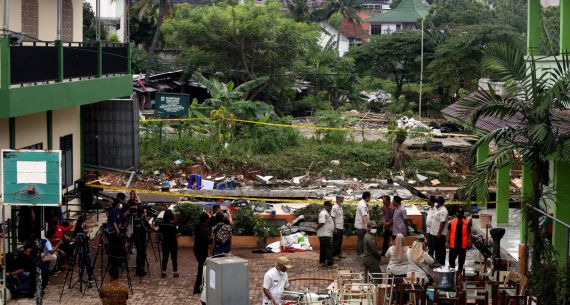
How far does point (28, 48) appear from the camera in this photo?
60.7 ft

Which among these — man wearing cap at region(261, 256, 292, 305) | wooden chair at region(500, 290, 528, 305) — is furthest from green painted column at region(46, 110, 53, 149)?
wooden chair at region(500, 290, 528, 305)

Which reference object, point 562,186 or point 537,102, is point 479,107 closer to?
point 537,102

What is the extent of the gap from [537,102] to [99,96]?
12.3m

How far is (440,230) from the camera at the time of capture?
18359mm

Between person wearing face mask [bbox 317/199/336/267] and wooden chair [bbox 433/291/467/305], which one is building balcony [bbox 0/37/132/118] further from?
wooden chair [bbox 433/291/467/305]

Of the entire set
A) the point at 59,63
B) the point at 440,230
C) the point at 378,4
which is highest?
the point at 378,4

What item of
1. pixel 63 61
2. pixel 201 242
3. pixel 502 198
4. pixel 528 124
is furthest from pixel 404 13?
pixel 528 124

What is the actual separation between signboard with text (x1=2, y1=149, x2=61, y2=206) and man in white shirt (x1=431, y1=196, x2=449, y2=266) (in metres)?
7.64

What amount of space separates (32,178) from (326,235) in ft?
22.1

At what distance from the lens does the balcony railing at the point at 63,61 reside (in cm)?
1797

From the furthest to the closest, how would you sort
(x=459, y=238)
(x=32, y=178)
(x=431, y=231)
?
(x=431, y=231) → (x=459, y=238) → (x=32, y=178)

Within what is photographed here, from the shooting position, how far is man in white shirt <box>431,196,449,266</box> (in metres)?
18.3

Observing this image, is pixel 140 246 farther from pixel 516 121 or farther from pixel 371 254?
pixel 516 121

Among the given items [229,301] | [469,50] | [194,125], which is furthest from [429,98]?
[229,301]
